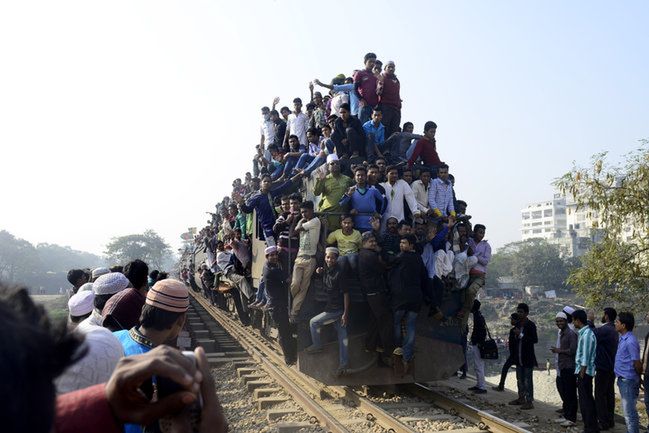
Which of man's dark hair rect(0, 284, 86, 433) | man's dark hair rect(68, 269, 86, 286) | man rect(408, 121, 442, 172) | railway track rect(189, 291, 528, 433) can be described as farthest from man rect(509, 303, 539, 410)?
man's dark hair rect(0, 284, 86, 433)

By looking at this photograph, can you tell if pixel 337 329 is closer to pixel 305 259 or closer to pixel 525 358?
pixel 305 259

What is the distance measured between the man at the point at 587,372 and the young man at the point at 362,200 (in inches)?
119

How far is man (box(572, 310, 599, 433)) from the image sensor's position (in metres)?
6.98

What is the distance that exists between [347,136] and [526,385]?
454cm

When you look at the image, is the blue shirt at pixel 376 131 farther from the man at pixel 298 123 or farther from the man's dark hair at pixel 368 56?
the man at pixel 298 123

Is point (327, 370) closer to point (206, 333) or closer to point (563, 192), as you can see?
point (206, 333)

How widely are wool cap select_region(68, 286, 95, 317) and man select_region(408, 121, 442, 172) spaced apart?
5599mm

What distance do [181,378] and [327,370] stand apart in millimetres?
6774

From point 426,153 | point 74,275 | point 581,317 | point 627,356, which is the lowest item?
point 627,356

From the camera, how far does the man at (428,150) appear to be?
917cm

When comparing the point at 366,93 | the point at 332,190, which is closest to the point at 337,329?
the point at 332,190

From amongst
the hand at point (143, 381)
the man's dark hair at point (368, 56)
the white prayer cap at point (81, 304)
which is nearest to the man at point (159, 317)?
the hand at point (143, 381)

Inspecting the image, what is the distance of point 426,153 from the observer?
9.29 metres

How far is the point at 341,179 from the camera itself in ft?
27.3
